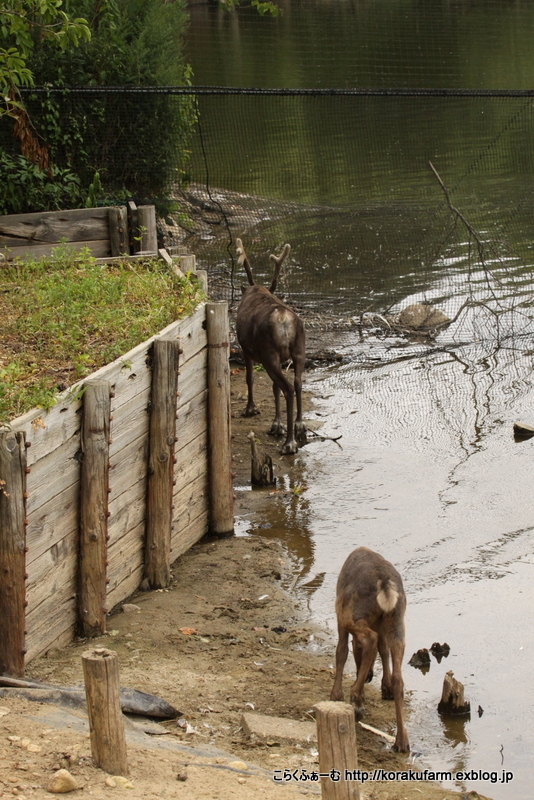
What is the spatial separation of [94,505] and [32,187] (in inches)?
264

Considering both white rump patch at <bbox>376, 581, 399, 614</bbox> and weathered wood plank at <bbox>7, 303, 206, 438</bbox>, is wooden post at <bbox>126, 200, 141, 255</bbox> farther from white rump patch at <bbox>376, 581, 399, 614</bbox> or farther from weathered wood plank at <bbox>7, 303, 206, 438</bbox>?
white rump patch at <bbox>376, 581, 399, 614</bbox>

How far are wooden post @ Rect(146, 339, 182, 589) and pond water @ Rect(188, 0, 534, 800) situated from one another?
3.91 feet

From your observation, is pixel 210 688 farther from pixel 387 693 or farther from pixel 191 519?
pixel 191 519

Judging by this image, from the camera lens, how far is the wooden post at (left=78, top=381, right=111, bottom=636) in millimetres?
6082

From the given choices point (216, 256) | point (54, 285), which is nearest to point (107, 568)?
point (54, 285)

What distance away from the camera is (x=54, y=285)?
856 centimetres

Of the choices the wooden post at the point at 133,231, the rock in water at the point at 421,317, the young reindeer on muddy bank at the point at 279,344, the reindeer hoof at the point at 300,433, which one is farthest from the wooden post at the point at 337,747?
the rock in water at the point at 421,317

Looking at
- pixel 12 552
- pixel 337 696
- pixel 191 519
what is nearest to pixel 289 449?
pixel 191 519

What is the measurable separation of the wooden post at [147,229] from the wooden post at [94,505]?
4.76 metres

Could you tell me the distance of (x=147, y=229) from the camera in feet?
35.4

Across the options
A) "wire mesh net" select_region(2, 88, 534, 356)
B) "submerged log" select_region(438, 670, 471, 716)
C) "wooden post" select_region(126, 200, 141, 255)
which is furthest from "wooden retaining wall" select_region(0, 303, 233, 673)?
"wire mesh net" select_region(2, 88, 534, 356)

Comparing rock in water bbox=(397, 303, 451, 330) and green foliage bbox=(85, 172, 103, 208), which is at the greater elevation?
green foliage bbox=(85, 172, 103, 208)

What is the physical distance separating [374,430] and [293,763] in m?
5.86

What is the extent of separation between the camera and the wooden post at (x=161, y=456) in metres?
6.99
